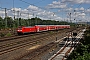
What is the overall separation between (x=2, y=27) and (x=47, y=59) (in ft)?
198

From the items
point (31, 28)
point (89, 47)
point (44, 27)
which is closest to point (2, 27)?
point (44, 27)

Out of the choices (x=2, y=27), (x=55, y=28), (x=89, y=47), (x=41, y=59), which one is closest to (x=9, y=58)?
(x=41, y=59)

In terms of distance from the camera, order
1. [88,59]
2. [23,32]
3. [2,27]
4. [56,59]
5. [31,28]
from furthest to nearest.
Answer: [2,27]
[31,28]
[23,32]
[56,59]
[88,59]

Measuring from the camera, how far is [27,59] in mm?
20391

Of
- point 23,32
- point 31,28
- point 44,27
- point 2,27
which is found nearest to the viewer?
point 23,32

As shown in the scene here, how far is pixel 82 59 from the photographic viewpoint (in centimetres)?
1280

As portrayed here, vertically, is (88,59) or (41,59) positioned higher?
(88,59)

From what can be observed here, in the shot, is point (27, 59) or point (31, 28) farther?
point (31, 28)

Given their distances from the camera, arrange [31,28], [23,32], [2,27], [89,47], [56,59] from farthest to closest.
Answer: [2,27]
[31,28]
[23,32]
[56,59]
[89,47]

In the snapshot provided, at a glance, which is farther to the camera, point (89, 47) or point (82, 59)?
point (89, 47)

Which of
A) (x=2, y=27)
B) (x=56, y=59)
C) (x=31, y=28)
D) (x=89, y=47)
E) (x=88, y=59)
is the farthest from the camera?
(x=2, y=27)

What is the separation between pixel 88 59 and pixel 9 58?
10650 millimetres

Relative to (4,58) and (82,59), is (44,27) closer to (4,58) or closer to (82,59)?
(4,58)

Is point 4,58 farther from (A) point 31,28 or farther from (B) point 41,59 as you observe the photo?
(A) point 31,28
